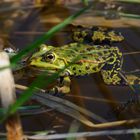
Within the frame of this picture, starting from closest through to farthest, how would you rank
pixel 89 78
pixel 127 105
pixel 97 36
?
pixel 127 105, pixel 89 78, pixel 97 36

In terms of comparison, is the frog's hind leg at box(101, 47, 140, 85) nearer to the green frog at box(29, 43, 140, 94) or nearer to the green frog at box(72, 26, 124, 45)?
the green frog at box(29, 43, 140, 94)

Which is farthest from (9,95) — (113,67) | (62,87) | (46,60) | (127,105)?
(113,67)

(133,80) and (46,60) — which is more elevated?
(46,60)

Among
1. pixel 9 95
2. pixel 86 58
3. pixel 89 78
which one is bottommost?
pixel 89 78

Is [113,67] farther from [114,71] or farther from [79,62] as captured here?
[79,62]

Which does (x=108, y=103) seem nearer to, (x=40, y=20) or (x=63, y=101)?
(x=63, y=101)

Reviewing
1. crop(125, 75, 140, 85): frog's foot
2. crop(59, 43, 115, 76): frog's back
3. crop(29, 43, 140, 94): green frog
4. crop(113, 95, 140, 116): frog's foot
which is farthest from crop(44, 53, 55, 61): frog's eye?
crop(113, 95, 140, 116): frog's foot

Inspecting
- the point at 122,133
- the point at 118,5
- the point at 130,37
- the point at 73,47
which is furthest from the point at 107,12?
the point at 122,133
